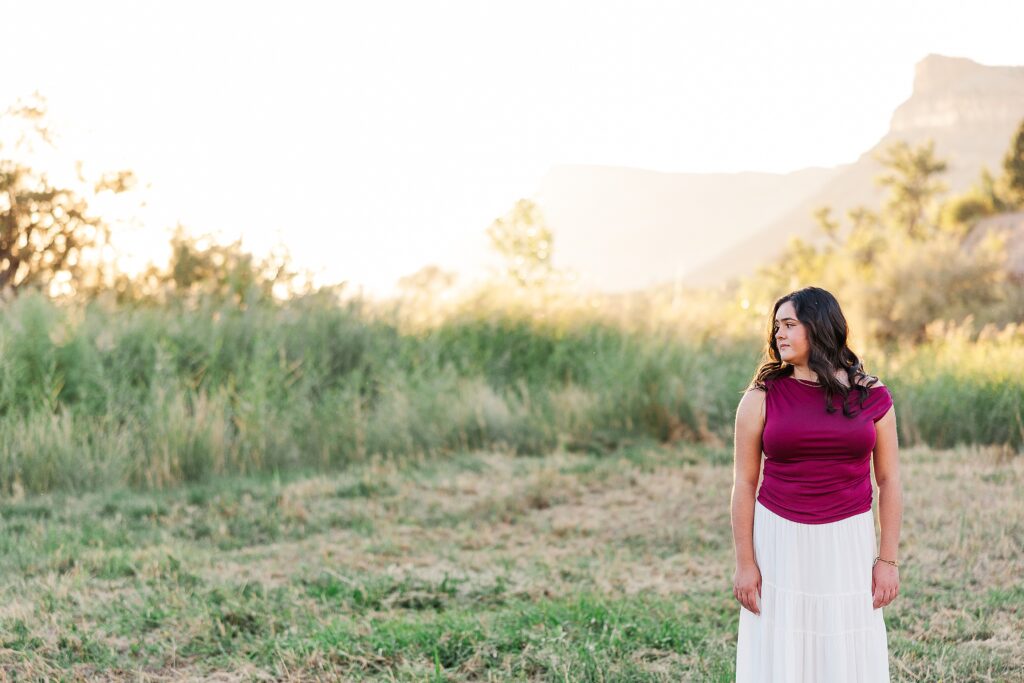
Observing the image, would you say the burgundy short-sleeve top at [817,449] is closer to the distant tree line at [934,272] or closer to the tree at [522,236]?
the distant tree line at [934,272]

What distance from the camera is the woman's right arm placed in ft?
9.42

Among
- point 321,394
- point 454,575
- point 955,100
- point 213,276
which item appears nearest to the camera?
point 454,575

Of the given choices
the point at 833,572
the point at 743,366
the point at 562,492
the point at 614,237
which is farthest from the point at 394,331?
the point at 614,237

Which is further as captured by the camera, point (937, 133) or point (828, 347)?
point (937, 133)

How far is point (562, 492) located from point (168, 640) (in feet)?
12.4

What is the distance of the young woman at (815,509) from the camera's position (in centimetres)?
279

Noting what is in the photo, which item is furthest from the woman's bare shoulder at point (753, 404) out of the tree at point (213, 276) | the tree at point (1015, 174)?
the tree at point (1015, 174)

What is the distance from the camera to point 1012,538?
19.3 feet

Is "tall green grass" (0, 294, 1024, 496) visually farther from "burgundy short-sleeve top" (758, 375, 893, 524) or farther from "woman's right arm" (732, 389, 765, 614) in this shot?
"burgundy short-sleeve top" (758, 375, 893, 524)

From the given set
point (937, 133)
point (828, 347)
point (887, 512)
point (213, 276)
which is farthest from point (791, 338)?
point (937, 133)

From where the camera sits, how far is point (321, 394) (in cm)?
1034

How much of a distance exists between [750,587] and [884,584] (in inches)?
14.9

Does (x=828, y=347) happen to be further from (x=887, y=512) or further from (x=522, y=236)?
(x=522, y=236)

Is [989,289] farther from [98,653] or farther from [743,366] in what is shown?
[98,653]
